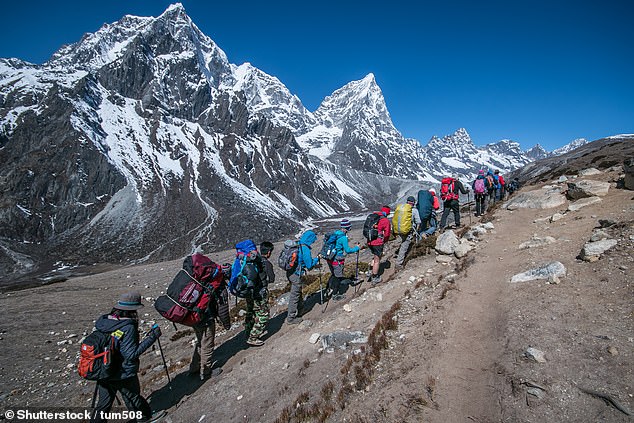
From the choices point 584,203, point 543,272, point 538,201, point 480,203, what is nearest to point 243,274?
point 543,272

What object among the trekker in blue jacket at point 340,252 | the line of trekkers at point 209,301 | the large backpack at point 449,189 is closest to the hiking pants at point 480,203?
the large backpack at point 449,189

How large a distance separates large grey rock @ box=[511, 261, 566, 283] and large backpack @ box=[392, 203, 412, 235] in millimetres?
4267

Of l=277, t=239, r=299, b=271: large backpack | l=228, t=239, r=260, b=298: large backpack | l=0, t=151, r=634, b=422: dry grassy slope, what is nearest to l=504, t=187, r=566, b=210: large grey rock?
l=0, t=151, r=634, b=422: dry grassy slope

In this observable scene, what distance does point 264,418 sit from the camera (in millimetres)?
5914

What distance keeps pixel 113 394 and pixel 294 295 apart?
17.3ft

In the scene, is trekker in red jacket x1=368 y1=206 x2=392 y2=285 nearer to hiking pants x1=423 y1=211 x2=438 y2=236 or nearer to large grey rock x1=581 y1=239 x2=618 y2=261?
hiking pants x1=423 y1=211 x2=438 y2=236

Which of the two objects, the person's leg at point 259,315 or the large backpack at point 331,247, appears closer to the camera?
the person's leg at point 259,315

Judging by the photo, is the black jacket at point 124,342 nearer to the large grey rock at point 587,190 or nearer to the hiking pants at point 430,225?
the hiking pants at point 430,225

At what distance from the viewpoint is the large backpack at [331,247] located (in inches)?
408

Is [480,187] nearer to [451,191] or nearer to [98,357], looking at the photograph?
[451,191]

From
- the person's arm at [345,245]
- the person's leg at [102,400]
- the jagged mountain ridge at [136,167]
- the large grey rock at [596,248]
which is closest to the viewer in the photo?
the person's leg at [102,400]

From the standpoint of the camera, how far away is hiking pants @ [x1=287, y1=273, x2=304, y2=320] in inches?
378

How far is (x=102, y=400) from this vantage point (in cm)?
566

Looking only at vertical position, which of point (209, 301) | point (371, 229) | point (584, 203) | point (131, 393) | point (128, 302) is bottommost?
point (131, 393)
